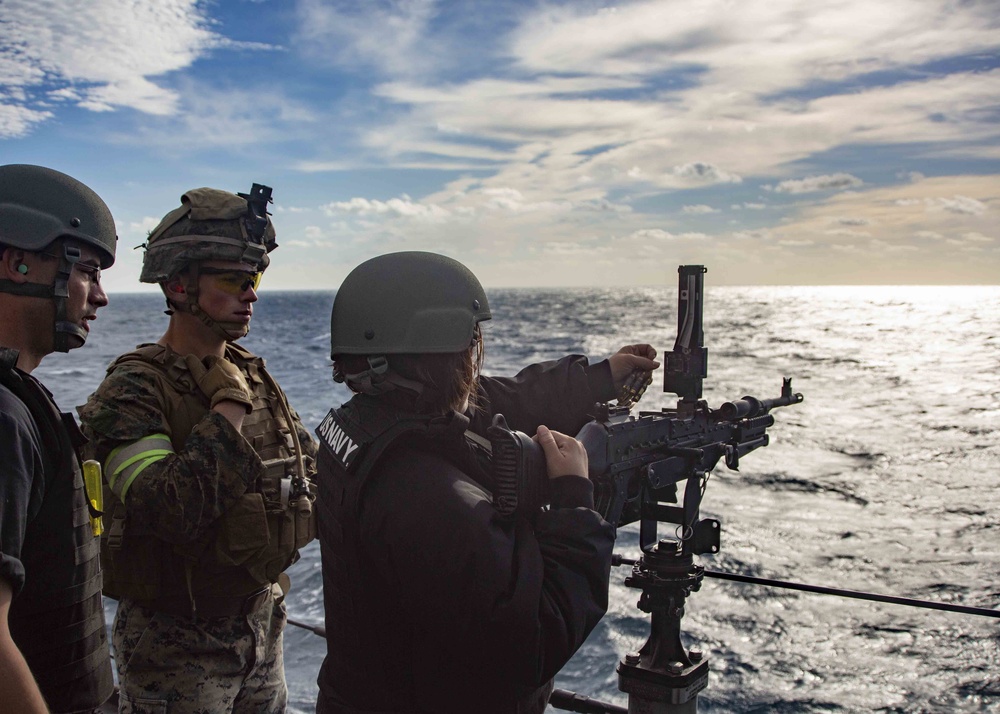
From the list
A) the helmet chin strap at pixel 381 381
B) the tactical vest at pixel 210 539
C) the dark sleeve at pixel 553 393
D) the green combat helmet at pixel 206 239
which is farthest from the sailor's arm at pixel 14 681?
the dark sleeve at pixel 553 393

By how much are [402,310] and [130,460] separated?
1.21m

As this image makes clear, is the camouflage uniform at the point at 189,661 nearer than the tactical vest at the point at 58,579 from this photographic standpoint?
No

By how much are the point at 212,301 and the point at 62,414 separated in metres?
1.21

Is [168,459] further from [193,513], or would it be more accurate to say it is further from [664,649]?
[664,649]

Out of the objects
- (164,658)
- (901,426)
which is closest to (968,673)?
(164,658)

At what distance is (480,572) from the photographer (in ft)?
6.27

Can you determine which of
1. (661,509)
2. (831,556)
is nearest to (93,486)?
(661,509)

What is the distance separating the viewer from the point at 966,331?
80500 mm

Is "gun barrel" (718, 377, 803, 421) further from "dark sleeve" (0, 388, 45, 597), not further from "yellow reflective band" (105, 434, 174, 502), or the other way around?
"dark sleeve" (0, 388, 45, 597)

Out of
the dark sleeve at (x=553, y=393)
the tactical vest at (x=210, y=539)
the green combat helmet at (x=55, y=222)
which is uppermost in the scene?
the green combat helmet at (x=55, y=222)

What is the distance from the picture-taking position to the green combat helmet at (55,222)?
2.12 meters

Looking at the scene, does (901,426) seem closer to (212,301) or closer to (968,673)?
(968,673)

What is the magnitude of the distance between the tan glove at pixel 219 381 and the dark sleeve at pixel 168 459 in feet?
0.28

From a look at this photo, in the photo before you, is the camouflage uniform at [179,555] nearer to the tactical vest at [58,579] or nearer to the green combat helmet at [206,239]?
the green combat helmet at [206,239]
